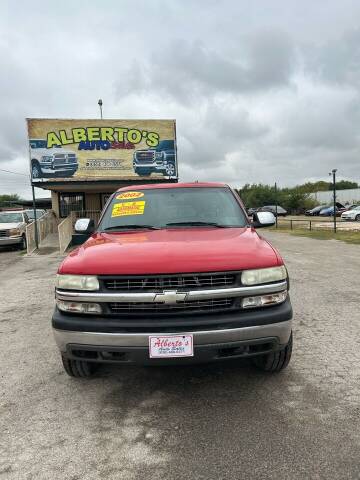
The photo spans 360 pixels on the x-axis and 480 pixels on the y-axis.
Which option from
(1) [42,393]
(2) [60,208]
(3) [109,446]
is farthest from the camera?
(2) [60,208]

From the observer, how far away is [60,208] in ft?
70.7

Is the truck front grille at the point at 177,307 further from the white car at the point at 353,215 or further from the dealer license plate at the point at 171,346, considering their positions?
the white car at the point at 353,215

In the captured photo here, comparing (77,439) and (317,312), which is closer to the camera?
(77,439)

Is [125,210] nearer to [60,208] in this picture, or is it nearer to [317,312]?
[317,312]

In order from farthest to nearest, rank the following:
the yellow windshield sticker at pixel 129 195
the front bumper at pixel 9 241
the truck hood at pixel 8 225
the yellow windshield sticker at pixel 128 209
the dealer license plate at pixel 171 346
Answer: the truck hood at pixel 8 225 → the front bumper at pixel 9 241 → the yellow windshield sticker at pixel 129 195 → the yellow windshield sticker at pixel 128 209 → the dealer license plate at pixel 171 346

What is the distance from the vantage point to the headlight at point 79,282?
294cm

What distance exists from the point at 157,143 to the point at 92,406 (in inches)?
657

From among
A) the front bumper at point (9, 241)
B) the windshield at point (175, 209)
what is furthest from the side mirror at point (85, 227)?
the front bumper at point (9, 241)

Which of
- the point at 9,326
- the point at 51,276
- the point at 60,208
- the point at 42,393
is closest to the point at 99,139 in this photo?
the point at 60,208

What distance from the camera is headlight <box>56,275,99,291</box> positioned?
2.94 m

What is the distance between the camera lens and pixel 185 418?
9.46ft

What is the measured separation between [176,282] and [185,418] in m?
1.00

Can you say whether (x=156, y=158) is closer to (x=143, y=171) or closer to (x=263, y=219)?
(x=143, y=171)

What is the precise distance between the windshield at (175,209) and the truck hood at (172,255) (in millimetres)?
575
